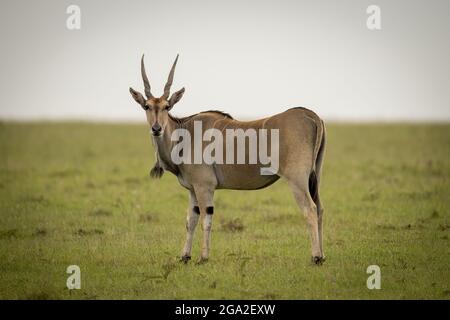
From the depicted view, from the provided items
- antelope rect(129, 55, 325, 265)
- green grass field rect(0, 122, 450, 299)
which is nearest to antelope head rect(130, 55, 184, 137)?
antelope rect(129, 55, 325, 265)

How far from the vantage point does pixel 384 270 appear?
468 inches

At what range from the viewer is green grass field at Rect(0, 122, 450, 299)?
1108cm

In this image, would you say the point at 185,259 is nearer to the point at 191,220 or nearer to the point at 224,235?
the point at 191,220

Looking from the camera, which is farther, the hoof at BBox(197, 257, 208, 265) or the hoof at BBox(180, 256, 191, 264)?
the hoof at BBox(180, 256, 191, 264)

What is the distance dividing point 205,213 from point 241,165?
927 mm

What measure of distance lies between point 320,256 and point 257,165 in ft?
5.50

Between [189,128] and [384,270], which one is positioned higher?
[189,128]

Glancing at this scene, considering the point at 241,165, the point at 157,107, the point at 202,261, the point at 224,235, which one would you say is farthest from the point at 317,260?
the point at 157,107

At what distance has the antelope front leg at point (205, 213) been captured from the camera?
12.5 metres

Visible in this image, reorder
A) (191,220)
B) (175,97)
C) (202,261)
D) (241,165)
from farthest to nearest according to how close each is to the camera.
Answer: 1. (191,220)
2. (175,97)
3. (241,165)
4. (202,261)

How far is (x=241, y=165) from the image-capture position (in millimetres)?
12516

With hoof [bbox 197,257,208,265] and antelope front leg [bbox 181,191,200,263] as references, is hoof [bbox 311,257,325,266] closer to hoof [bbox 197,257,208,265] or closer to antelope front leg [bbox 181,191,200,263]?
hoof [bbox 197,257,208,265]
